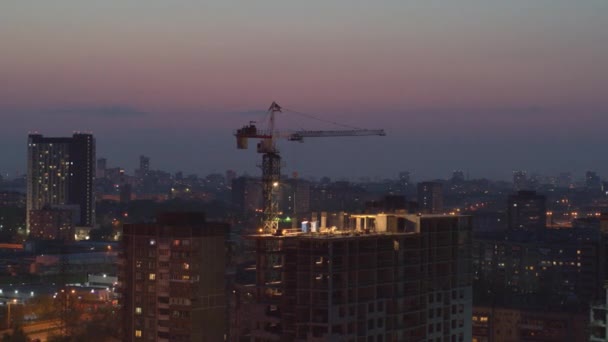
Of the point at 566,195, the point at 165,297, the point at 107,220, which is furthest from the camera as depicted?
the point at 566,195

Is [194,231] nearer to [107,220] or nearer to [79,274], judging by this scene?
[79,274]

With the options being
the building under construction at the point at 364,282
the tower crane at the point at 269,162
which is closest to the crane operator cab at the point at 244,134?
the tower crane at the point at 269,162

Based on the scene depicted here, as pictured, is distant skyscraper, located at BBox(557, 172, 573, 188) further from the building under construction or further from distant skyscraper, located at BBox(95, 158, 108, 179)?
the building under construction

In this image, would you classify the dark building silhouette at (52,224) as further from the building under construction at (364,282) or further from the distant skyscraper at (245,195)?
the building under construction at (364,282)

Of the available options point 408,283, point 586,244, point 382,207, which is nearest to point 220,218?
point 586,244

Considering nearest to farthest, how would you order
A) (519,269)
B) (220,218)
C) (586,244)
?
(586,244), (519,269), (220,218)

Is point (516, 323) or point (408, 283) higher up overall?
point (408, 283)

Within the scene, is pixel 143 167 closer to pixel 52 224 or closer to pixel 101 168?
pixel 101 168
